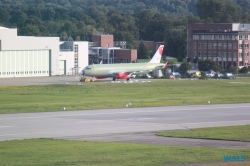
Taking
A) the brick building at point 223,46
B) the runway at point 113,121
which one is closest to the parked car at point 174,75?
the brick building at point 223,46

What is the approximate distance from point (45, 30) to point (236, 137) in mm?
135690

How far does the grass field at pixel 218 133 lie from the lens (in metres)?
32.2

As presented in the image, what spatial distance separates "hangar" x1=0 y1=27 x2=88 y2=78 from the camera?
96.2m

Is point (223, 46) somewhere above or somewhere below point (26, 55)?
above

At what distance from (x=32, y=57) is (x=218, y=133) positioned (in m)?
68.5

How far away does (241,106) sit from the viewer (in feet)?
164

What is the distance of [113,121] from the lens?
40062 millimetres

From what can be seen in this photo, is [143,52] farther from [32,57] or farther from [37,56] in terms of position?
[32,57]

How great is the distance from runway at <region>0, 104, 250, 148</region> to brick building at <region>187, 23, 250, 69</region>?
72.4 meters

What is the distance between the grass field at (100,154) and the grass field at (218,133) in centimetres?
379

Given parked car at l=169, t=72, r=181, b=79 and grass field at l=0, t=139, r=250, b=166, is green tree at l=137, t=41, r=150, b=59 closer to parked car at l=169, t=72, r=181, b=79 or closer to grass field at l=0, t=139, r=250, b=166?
parked car at l=169, t=72, r=181, b=79

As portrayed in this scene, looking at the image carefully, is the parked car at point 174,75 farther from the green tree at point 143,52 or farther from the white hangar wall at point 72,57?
the green tree at point 143,52

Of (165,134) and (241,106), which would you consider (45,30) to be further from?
(165,134)

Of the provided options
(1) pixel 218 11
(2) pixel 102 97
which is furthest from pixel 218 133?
(1) pixel 218 11
